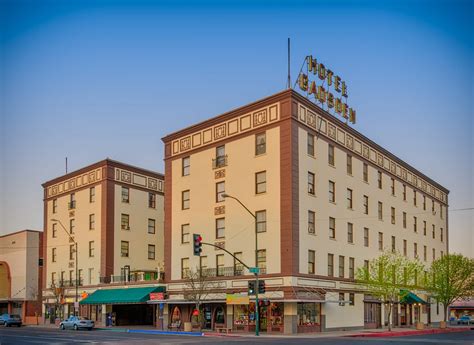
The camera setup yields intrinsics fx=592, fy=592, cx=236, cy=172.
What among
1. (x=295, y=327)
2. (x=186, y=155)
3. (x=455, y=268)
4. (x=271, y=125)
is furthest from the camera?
(x=455, y=268)

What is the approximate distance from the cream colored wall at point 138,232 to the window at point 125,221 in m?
0.39

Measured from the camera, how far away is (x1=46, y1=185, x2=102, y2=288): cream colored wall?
7150 cm

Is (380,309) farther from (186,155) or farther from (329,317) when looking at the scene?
(186,155)

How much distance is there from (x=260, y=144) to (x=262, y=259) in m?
9.85

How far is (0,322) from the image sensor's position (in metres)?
71.6

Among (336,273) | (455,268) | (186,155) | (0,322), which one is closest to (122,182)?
(186,155)

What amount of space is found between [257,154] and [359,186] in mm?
13234

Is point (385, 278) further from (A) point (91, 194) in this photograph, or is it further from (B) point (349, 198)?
(A) point (91, 194)

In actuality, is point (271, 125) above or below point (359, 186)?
above

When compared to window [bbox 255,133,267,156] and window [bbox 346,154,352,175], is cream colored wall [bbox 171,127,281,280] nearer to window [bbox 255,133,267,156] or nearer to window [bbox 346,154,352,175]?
window [bbox 255,133,267,156]

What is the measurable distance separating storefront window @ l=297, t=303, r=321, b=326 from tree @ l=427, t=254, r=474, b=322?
24.0 m

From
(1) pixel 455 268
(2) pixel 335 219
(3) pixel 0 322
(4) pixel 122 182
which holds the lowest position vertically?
(3) pixel 0 322

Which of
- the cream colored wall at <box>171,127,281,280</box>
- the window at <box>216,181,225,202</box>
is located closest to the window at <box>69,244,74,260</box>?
the cream colored wall at <box>171,127,281,280</box>

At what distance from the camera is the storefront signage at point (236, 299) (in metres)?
47.3
